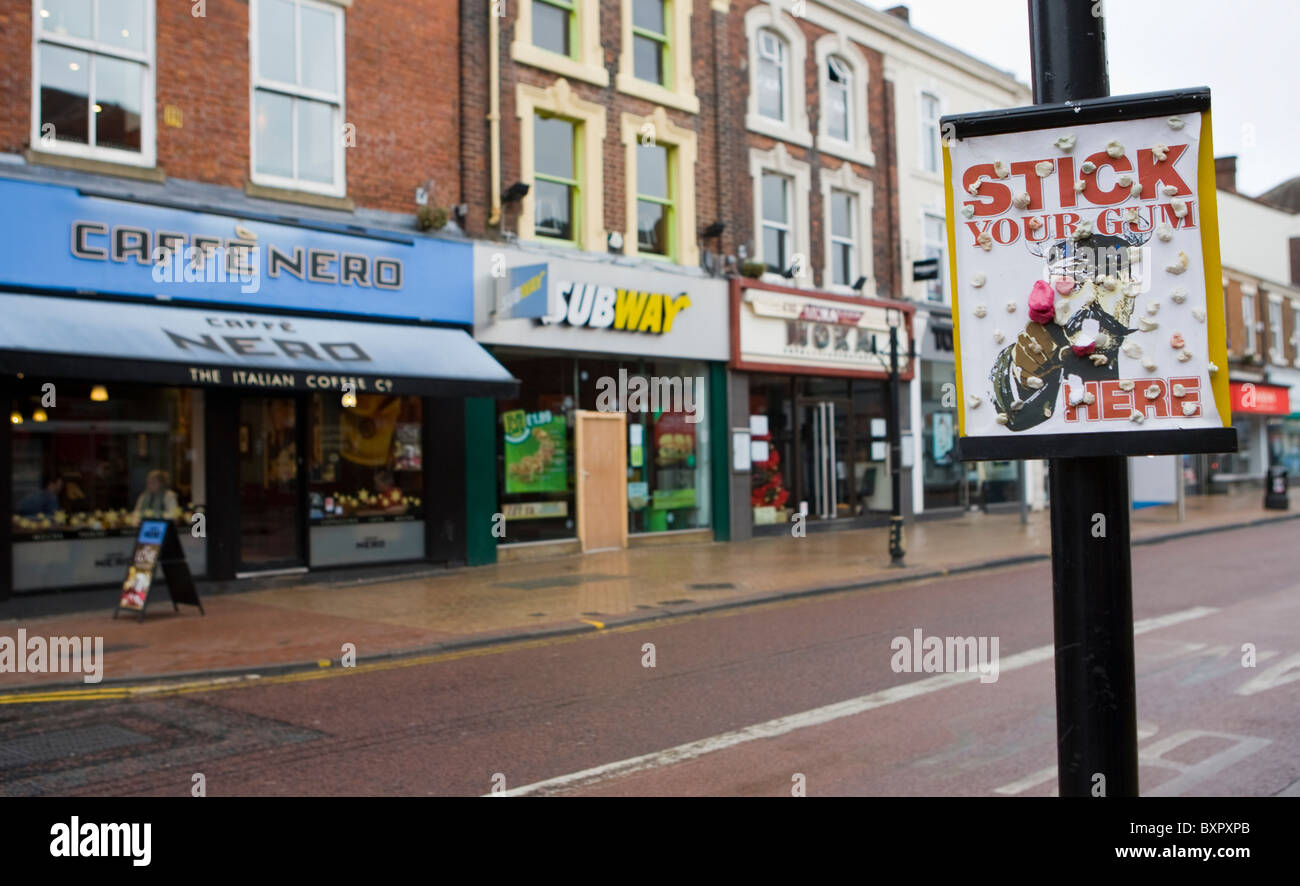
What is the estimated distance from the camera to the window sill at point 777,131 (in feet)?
71.4

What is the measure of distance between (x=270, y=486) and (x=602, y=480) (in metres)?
5.94

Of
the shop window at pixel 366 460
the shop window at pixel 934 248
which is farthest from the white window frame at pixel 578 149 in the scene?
the shop window at pixel 934 248

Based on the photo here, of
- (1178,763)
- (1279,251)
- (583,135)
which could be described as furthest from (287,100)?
(1279,251)

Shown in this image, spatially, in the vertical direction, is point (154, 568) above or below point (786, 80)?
below

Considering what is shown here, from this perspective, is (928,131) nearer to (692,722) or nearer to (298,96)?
(298,96)

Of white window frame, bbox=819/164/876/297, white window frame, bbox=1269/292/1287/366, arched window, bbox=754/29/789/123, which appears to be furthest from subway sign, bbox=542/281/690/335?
white window frame, bbox=1269/292/1287/366

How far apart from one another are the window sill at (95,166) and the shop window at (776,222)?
1214 centimetres

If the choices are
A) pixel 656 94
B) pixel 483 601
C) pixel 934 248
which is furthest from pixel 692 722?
pixel 934 248

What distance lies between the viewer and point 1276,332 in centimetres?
4122

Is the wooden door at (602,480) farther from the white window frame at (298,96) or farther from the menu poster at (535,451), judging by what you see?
the white window frame at (298,96)

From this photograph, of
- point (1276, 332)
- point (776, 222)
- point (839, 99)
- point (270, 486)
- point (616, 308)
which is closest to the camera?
point (270, 486)

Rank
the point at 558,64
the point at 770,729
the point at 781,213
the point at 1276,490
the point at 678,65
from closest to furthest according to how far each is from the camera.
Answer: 1. the point at 770,729
2. the point at 558,64
3. the point at 678,65
4. the point at 781,213
5. the point at 1276,490
